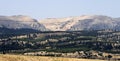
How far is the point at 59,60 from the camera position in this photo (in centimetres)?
18212

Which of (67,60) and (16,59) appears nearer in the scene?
(16,59)

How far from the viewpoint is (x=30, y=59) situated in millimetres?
168250

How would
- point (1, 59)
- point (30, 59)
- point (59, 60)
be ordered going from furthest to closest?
point (59, 60) → point (30, 59) → point (1, 59)

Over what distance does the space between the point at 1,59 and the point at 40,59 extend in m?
24.5

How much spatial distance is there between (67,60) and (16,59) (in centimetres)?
3690

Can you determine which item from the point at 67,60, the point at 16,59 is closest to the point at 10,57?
the point at 16,59

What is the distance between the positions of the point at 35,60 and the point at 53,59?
54.4 ft

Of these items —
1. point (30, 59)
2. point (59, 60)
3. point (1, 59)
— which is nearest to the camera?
point (1, 59)

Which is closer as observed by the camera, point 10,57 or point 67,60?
point 10,57

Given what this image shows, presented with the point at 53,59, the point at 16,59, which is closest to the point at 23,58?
the point at 16,59

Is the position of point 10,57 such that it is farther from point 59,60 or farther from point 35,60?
point 59,60

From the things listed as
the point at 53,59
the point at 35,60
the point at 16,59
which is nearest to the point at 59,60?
the point at 53,59

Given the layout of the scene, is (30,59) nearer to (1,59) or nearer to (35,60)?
(35,60)

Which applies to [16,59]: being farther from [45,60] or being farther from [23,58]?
[45,60]
